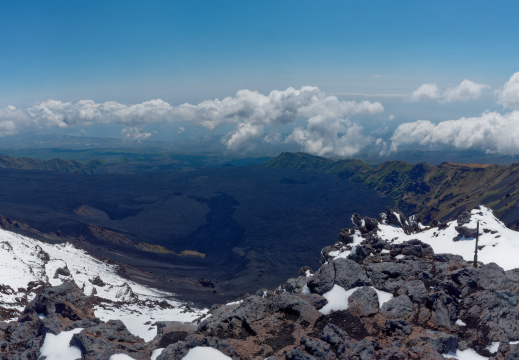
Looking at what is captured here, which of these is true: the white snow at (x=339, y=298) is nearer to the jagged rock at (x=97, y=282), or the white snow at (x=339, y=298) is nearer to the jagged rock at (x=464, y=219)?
the jagged rock at (x=464, y=219)

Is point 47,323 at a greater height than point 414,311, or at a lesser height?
lesser

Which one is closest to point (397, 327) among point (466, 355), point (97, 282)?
point (466, 355)

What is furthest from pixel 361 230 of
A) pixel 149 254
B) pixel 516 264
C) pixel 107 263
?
pixel 149 254

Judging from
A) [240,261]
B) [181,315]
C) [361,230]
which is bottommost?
[240,261]

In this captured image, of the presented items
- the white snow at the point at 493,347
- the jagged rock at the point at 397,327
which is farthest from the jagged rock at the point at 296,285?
the white snow at the point at 493,347

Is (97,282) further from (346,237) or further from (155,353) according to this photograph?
(155,353)

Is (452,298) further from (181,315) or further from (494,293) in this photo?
(181,315)
